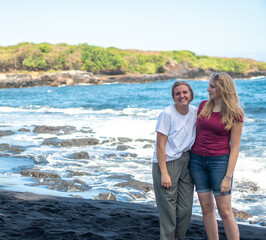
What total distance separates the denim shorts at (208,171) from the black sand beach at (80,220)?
115 centimetres

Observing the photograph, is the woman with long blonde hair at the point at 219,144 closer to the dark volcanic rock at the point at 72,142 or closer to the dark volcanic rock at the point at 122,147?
the dark volcanic rock at the point at 122,147

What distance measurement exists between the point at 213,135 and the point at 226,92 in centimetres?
42

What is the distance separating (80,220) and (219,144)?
7.63 feet

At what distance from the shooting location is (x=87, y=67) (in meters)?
79.8

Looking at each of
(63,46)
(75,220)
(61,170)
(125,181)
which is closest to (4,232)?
(75,220)

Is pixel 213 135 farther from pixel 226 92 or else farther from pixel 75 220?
pixel 75 220

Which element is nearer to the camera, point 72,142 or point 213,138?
point 213,138

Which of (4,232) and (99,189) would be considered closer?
(4,232)

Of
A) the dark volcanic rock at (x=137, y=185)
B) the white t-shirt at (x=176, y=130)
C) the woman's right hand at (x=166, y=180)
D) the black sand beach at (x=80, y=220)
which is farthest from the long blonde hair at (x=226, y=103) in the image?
the dark volcanic rock at (x=137, y=185)

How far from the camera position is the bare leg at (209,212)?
147 inches

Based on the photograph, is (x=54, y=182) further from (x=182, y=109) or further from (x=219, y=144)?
(x=219, y=144)

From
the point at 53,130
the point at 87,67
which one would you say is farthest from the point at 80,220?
the point at 87,67

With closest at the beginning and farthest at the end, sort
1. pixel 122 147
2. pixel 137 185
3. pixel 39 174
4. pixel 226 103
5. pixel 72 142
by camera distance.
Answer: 1. pixel 226 103
2. pixel 137 185
3. pixel 39 174
4. pixel 122 147
5. pixel 72 142

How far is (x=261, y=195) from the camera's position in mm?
7141
